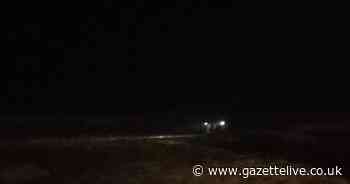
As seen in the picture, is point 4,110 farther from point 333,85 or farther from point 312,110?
point 333,85

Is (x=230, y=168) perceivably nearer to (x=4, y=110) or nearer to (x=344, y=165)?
(x=344, y=165)

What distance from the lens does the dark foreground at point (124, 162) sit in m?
19.0

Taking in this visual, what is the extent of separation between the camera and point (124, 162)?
79.1 feet

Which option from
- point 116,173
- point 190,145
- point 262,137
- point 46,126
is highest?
point 46,126

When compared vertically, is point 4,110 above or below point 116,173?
above

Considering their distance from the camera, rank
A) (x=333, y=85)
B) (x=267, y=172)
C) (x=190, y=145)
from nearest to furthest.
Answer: (x=267, y=172) < (x=190, y=145) < (x=333, y=85)

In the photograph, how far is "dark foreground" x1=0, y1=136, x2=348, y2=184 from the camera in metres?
19.0

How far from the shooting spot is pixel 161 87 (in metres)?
121

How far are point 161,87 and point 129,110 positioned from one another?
103 ft

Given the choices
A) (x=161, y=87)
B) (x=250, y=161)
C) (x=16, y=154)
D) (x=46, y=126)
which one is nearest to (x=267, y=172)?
(x=250, y=161)

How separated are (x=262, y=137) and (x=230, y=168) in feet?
58.1

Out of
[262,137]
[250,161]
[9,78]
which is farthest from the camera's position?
[9,78]

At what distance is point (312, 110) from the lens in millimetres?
72812

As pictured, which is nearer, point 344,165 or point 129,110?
point 344,165
